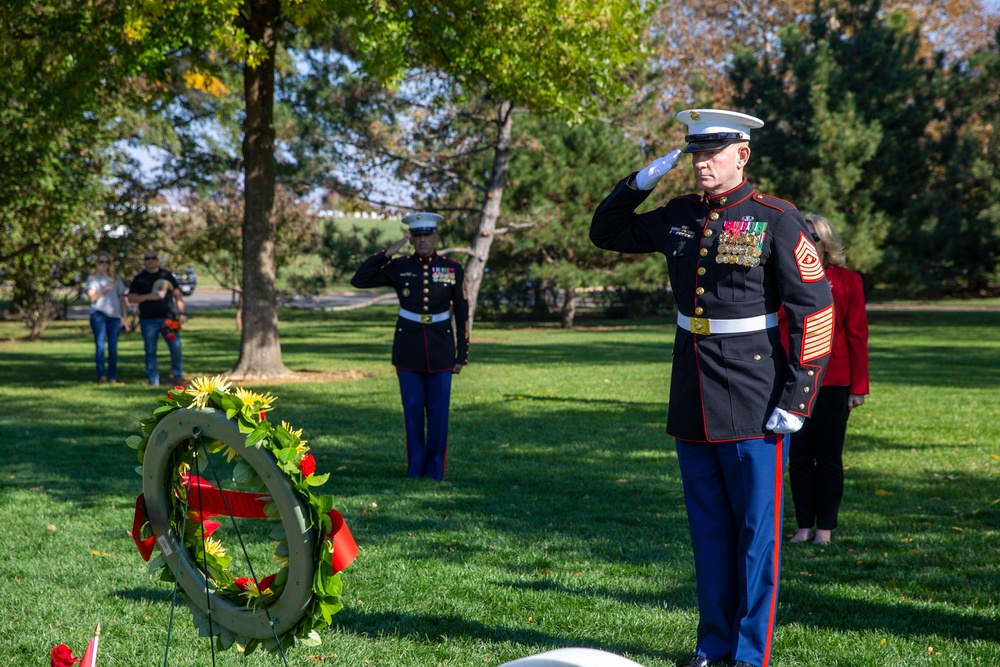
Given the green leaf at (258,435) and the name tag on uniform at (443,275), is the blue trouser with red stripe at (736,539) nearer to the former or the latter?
the green leaf at (258,435)

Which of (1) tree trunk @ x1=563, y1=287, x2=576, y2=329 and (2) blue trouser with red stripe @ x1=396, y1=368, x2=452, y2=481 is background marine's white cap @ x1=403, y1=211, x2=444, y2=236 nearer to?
(2) blue trouser with red stripe @ x1=396, y1=368, x2=452, y2=481

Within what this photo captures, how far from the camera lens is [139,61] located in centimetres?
1301

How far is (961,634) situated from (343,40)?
18.8 metres

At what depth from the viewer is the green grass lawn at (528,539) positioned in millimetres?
4520

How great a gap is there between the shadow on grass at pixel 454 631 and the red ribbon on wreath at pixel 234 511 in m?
1.38

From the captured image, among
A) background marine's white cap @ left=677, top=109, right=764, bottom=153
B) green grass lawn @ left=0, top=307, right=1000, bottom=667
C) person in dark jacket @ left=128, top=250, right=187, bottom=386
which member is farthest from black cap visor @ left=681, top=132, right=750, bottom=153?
person in dark jacket @ left=128, top=250, right=187, bottom=386

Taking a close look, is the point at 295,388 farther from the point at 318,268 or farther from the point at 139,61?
the point at 318,268

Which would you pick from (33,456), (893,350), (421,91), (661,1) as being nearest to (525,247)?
(421,91)

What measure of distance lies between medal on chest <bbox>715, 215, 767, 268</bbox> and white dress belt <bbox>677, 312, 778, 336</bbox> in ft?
0.75

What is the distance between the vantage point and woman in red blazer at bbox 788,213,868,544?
609cm

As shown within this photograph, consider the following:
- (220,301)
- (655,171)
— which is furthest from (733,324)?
(220,301)

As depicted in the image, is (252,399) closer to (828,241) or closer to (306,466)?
(306,466)

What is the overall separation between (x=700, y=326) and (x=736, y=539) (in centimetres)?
93

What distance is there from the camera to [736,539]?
4.17 m
